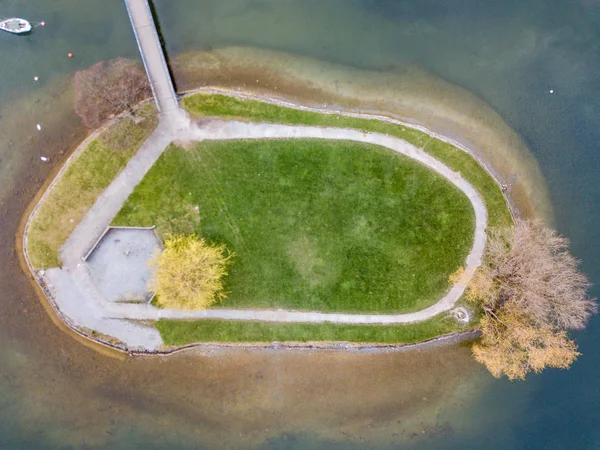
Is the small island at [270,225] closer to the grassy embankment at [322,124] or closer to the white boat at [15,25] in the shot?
the grassy embankment at [322,124]

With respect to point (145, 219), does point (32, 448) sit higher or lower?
lower

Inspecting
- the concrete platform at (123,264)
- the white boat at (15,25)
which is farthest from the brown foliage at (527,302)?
the white boat at (15,25)

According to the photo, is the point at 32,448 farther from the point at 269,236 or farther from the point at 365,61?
the point at 365,61

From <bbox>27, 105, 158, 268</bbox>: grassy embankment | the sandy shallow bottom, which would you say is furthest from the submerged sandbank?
<bbox>27, 105, 158, 268</bbox>: grassy embankment

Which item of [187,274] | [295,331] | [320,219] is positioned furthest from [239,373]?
[320,219]

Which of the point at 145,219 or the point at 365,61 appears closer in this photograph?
the point at 145,219

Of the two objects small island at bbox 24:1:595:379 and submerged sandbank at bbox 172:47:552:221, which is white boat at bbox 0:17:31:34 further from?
submerged sandbank at bbox 172:47:552:221

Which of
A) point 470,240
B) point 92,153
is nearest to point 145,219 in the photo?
point 92,153

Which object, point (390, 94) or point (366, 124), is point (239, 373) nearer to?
point (366, 124)
